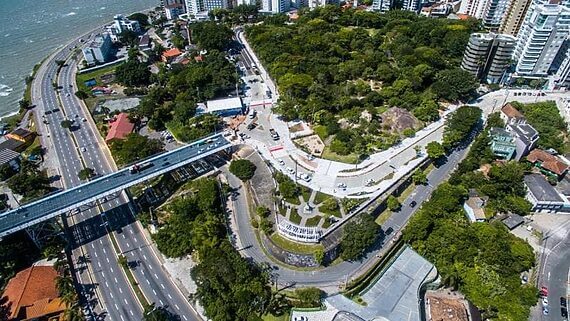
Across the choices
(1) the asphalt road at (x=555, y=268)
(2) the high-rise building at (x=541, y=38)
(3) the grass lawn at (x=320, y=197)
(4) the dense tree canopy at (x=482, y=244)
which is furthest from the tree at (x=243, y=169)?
(2) the high-rise building at (x=541, y=38)

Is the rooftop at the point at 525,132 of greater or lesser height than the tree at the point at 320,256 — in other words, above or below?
above

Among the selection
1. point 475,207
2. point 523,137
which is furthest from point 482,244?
point 523,137

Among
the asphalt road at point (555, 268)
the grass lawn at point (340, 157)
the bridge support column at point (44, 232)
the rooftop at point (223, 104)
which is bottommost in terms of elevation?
the asphalt road at point (555, 268)

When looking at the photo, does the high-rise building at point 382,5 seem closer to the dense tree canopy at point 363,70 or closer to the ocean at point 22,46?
the dense tree canopy at point 363,70

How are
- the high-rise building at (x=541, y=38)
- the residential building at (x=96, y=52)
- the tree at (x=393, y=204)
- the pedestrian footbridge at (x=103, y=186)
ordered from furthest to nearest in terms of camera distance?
the residential building at (x=96, y=52) < the high-rise building at (x=541, y=38) < the tree at (x=393, y=204) < the pedestrian footbridge at (x=103, y=186)

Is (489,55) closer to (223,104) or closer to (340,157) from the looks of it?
(340,157)

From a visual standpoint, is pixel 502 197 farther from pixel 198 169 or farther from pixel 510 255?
pixel 198 169

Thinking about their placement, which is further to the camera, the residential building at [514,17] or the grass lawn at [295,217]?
the residential building at [514,17]
